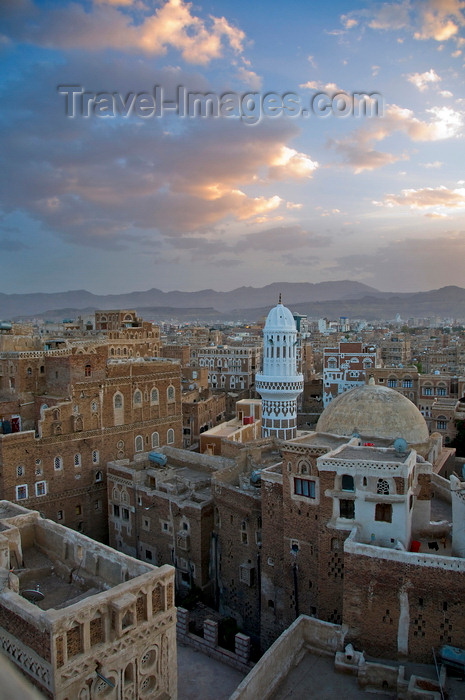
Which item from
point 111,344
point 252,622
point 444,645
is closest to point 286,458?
point 444,645

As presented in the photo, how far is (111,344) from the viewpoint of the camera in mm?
47812

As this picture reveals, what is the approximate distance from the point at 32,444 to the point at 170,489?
769cm

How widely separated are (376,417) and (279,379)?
17365 mm

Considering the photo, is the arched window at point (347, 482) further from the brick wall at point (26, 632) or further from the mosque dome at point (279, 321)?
the mosque dome at point (279, 321)

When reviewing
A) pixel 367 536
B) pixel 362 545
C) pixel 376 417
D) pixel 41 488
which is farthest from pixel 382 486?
pixel 41 488

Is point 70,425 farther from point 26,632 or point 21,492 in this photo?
point 26,632

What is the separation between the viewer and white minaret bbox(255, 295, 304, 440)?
4141 cm

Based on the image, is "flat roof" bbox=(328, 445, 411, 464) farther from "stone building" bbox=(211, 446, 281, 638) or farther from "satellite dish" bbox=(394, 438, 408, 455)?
"stone building" bbox=(211, 446, 281, 638)

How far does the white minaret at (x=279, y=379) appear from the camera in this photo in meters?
41.4

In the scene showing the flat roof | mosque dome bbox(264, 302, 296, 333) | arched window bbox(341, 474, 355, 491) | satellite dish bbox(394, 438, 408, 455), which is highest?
mosque dome bbox(264, 302, 296, 333)

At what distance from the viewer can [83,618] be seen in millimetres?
11625

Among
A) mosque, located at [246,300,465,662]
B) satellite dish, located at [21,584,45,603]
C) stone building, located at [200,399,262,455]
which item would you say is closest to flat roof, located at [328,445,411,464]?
mosque, located at [246,300,465,662]

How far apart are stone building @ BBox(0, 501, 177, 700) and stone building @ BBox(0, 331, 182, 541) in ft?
40.0

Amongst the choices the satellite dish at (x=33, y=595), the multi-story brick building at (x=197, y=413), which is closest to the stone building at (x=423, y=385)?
the multi-story brick building at (x=197, y=413)
